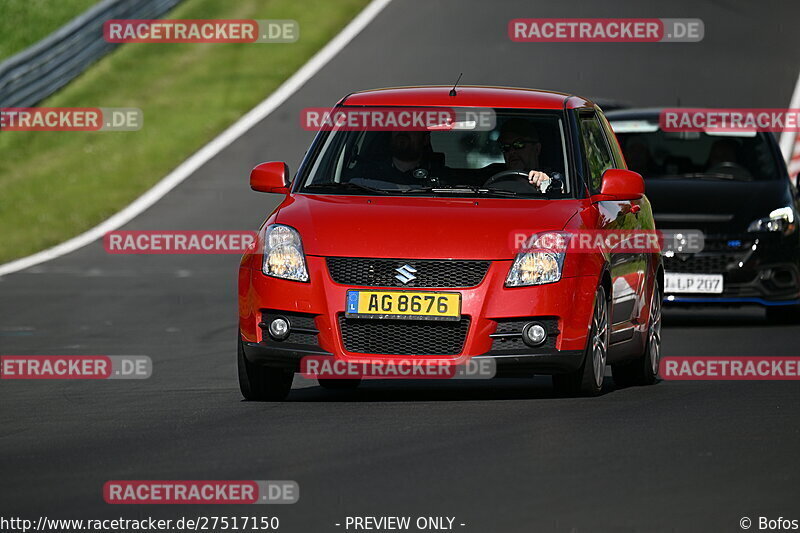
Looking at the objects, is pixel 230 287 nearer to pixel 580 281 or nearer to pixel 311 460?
pixel 580 281

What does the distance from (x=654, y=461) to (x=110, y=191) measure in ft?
59.4

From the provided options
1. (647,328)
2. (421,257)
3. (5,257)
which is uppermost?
(421,257)

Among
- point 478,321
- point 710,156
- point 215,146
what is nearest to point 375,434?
point 478,321

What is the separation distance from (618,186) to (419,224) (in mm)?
1270

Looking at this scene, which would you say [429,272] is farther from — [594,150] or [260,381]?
[594,150]

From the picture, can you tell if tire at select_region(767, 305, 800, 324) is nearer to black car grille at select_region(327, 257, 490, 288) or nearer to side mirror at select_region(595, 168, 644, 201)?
side mirror at select_region(595, 168, 644, 201)

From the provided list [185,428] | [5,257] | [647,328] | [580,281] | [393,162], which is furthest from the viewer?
[5,257]

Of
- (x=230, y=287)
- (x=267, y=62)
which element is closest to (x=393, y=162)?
(x=230, y=287)

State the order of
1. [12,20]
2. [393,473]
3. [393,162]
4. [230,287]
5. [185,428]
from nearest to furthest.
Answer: [393,473]
[185,428]
[393,162]
[230,287]
[12,20]

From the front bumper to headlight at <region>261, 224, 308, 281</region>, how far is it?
0.15 feet

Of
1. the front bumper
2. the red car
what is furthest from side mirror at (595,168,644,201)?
the front bumper

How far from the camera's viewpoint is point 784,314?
16.4 metres

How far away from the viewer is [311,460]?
325 inches

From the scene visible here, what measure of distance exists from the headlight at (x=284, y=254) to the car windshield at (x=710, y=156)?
281 inches
